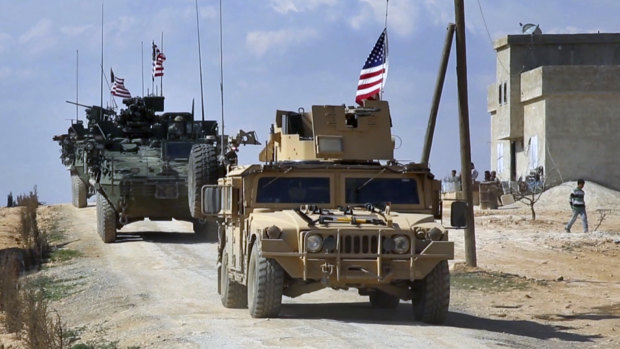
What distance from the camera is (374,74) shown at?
19609 millimetres

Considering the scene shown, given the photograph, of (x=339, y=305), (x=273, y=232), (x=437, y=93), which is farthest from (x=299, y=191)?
(x=437, y=93)

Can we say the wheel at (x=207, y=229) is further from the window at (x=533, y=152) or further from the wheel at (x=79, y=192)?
the window at (x=533, y=152)

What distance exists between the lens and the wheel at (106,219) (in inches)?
1026

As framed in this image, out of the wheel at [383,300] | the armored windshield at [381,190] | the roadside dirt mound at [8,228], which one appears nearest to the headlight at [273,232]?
the armored windshield at [381,190]

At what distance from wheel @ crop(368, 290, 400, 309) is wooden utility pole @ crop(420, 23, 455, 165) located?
652 cm

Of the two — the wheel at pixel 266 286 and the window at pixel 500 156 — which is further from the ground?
the window at pixel 500 156

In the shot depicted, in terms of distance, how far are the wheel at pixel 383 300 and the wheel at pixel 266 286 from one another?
232 centimetres

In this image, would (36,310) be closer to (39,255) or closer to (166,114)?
(39,255)

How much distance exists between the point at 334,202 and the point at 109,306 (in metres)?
4.21

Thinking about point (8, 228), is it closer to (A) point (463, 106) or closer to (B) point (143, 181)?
(B) point (143, 181)

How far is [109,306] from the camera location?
16.0 m

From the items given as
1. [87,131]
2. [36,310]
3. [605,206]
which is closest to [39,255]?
[87,131]

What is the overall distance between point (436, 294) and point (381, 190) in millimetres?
1453

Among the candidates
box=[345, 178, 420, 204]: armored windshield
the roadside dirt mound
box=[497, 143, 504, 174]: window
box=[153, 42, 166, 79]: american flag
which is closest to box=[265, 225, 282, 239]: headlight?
box=[345, 178, 420, 204]: armored windshield
